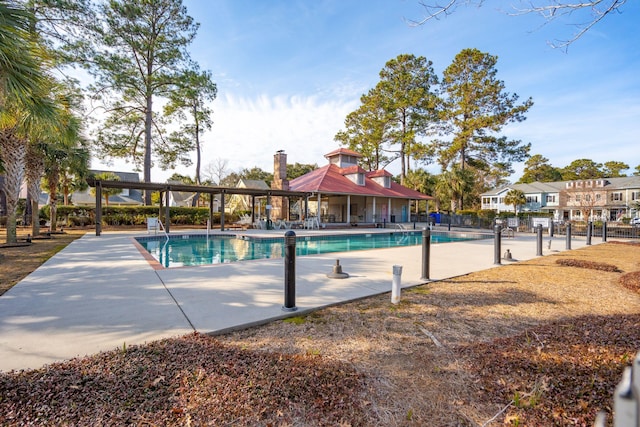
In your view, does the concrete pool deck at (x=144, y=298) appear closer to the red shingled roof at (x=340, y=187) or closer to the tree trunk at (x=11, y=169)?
the tree trunk at (x=11, y=169)

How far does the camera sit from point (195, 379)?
7.50 ft

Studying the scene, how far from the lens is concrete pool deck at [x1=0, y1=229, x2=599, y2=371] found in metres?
3.01

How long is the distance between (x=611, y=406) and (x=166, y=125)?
96.0 ft

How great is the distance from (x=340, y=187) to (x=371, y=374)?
72.8ft

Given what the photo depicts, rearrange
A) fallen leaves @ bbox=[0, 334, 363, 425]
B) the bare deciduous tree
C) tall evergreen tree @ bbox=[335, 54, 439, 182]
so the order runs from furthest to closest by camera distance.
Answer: tall evergreen tree @ bbox=[335, 54, 439, 182] → the bare deciduous tree → fallen leaves @ bbox=[0, 334, 363, 425]

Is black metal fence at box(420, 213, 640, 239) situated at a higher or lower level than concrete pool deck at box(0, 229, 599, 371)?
higher

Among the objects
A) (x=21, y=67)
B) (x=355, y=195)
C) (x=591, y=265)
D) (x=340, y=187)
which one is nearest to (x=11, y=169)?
(x=21, y=67)

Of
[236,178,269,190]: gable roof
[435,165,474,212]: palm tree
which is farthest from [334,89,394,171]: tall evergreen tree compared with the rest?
[236,178,269,190]: gable roof

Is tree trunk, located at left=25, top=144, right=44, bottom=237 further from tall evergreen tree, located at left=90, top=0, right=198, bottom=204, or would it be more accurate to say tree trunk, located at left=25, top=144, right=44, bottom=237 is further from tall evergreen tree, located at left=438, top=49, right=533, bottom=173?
tall evergreen tree, located at left=438, top=49, right=533, bottom=173

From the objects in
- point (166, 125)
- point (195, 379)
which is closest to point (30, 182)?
point (166, 125)

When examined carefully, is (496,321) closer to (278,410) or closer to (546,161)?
(278,410)

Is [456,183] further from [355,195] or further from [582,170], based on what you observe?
[582,170]

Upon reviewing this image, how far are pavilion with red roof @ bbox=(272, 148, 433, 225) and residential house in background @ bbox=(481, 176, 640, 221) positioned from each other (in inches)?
707

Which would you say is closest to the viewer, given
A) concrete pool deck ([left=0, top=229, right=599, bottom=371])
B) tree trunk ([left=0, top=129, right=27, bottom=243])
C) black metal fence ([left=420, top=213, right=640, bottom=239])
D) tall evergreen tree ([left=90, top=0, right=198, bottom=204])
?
concrete pool deck ([left=0, top=229, right=599, bottom=371])
